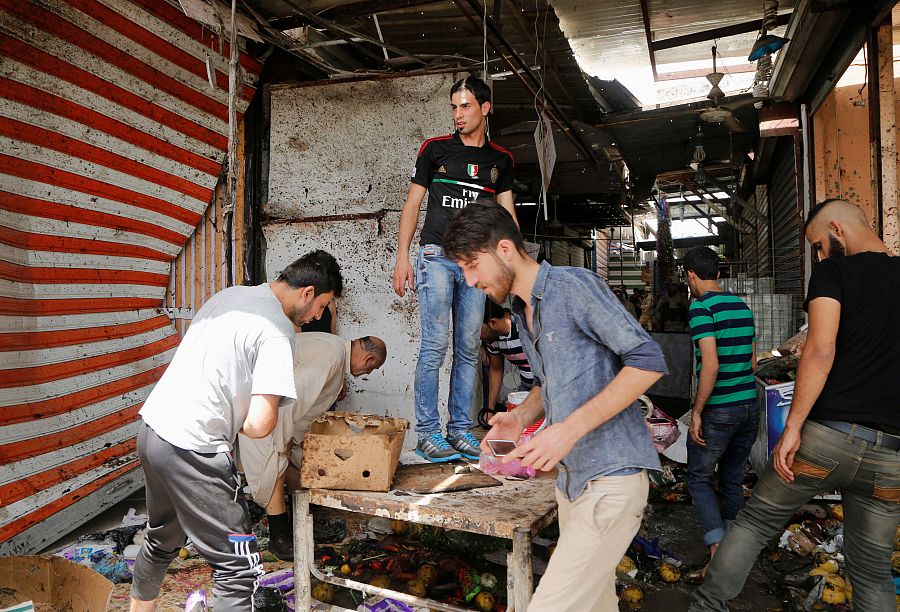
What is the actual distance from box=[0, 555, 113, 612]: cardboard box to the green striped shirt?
11.9 feet

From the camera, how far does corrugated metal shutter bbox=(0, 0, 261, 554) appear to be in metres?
3.79

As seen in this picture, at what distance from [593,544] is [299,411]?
8.06ft

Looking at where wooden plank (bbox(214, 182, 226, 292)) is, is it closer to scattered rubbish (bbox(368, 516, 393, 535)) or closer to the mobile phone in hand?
scattered rubbish (bbox(368, 516, 393, 535))

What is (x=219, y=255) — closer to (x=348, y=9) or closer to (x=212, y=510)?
(x=348, y=9)

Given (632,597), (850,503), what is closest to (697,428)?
(632,597)

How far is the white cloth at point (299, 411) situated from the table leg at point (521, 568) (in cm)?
165

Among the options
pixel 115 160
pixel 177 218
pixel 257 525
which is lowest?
pixel 257 525

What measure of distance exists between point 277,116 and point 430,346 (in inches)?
125

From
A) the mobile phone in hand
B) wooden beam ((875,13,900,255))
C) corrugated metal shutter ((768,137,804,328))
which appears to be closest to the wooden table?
the mobile phone in hand

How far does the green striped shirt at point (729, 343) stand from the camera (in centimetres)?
383

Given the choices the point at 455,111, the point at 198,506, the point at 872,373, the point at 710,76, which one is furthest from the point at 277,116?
the point at 872,373

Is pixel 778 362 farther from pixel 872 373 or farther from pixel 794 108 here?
pixel 794 108

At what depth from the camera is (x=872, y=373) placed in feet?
8.43

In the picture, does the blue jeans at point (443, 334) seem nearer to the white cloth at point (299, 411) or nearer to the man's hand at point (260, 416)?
the white cloth at point (299, 411)
